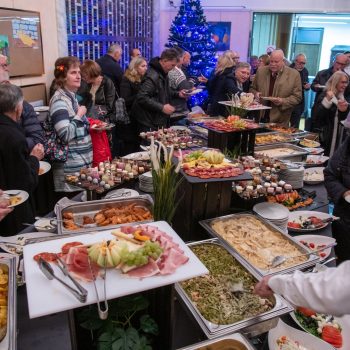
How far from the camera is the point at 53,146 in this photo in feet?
8.98

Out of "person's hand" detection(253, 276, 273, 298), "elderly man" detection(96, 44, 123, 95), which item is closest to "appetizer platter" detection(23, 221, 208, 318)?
"person's hand" detection(253, 276, 273, 298)

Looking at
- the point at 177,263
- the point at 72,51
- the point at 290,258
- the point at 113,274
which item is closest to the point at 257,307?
the point at 290,258

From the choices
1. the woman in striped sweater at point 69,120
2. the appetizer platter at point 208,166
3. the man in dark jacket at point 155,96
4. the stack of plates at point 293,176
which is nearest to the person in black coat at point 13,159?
the woman in striped sweater at point 69,120

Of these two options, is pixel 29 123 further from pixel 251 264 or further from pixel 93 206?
pixel 251 264

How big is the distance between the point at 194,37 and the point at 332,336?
7013mm

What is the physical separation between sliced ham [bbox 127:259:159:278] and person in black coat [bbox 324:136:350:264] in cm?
149

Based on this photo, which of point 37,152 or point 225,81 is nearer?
point 37,152

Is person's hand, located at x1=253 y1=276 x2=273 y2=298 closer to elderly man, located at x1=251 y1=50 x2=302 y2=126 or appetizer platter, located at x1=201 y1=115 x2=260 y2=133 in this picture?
appetizer platter, located at x1=201 y1=115 x2=260 y2=133

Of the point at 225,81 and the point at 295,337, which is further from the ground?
the point at 225,81

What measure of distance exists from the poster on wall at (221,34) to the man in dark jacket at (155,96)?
5045mm

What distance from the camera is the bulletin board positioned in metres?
3.95

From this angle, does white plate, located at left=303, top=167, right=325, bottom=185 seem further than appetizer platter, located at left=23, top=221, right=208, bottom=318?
Yes

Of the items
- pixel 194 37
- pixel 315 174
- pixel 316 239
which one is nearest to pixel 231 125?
pixel 315 174

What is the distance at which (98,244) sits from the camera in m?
1.01
